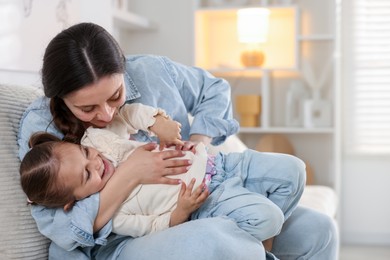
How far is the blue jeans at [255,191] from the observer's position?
5.31 feet

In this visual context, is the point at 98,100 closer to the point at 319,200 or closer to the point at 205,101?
the point at 205,101

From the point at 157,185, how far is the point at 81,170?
0.21m

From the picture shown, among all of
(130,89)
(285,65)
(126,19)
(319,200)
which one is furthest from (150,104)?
(285,65)

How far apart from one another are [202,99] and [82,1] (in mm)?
1245

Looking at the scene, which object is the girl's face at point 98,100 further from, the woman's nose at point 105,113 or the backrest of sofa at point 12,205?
the backrest of sofa at point 12,205

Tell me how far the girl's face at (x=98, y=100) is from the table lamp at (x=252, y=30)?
2471mm

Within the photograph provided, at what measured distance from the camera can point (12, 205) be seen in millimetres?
1628

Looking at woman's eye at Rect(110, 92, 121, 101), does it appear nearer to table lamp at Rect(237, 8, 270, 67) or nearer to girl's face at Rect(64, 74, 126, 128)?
girl's face at Rect(64, 74, 126, 128)

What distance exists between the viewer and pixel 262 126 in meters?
4.20

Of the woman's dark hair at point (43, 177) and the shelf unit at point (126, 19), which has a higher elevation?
the shelf unit at point (126, 19)

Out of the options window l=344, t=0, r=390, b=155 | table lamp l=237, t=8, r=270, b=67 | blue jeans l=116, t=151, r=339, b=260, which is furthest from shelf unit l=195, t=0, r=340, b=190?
blue jeans l=116, t=151, r=339, b=260

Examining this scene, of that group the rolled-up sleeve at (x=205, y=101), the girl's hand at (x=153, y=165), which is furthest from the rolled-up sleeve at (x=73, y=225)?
the rolled-up sleeve at (x=205, y=101)

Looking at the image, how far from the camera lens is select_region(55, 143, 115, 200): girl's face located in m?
1.56

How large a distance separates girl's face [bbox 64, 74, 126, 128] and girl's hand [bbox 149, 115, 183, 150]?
0.45ft
